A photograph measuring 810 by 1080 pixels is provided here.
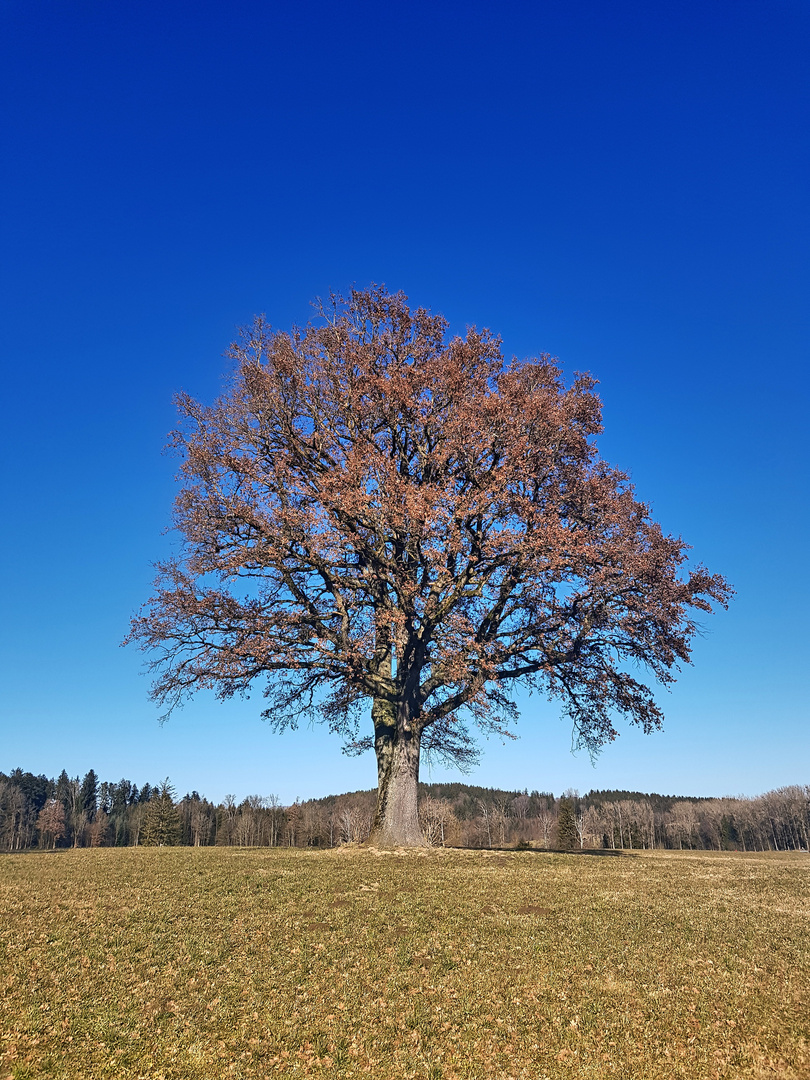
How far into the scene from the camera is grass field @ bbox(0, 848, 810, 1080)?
7672 mm

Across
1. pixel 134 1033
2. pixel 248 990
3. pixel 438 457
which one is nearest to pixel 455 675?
pixel 438 457

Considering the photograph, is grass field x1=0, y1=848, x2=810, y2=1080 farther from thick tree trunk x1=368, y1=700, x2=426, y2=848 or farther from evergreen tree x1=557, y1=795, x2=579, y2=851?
evergreen tree x1=557, y1=795, x2=579, y2=851

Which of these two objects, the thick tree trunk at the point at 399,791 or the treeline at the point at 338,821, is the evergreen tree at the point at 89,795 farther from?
the thick tree trunk at the point at 399,791

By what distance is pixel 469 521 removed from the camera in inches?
825

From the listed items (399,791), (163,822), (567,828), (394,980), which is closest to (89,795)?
(163,822)

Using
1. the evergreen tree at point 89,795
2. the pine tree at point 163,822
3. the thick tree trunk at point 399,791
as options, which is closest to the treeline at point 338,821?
the evergreen tree at point 89,795

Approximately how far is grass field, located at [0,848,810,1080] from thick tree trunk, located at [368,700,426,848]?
5848mm

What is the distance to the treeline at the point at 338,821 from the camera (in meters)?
125

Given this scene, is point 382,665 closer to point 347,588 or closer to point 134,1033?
point 347,588

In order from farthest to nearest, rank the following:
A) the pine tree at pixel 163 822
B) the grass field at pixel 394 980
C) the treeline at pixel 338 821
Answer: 1. the treeline at pixel 338 821
2. the pine tree at pixel 163 822
3. the grass field at pixel 394 980

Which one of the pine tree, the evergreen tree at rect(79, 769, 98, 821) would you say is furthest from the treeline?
the pine tree

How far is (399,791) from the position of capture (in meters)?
21.5

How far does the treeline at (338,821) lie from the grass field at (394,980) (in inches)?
3925

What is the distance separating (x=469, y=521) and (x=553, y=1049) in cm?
1464
